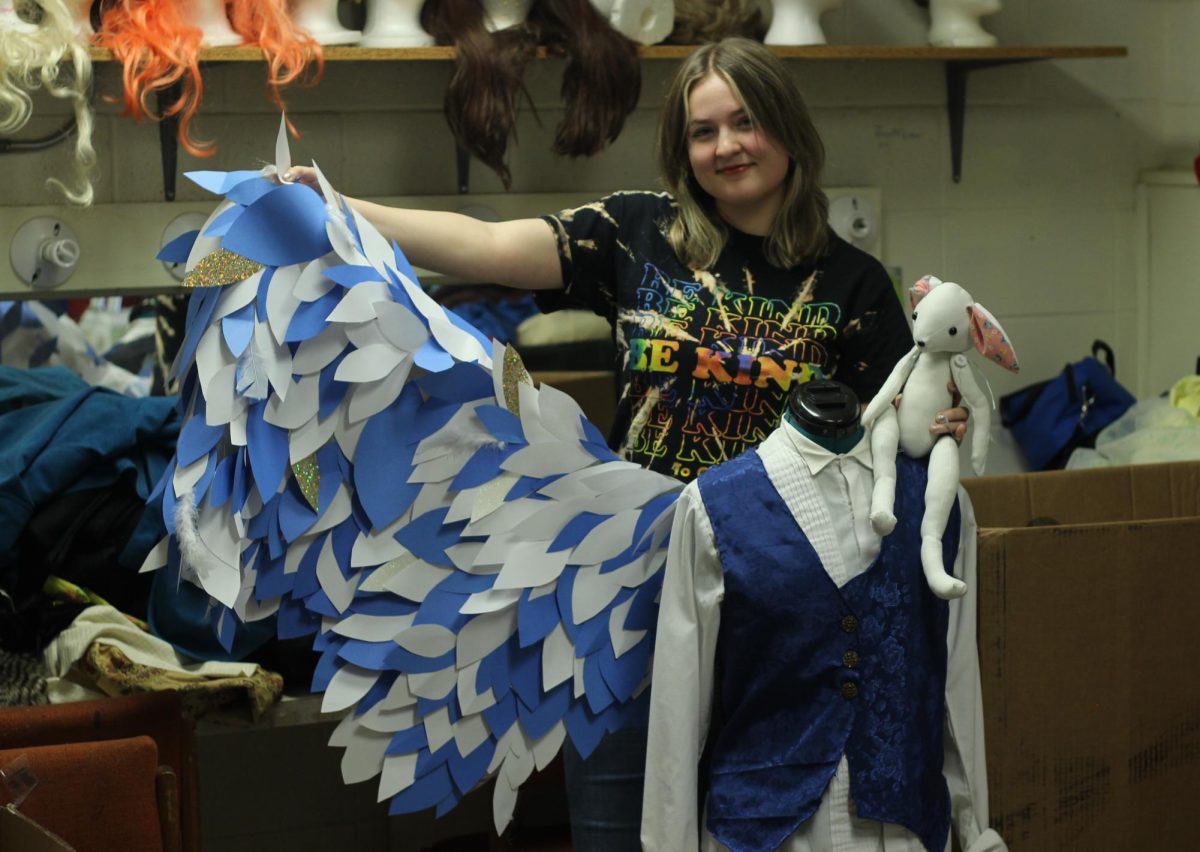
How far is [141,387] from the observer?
269 cm

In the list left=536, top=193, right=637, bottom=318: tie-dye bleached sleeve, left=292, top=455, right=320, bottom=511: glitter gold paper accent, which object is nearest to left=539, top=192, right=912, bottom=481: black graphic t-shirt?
left=536, top=193, right=637, bottom=318: tie-dye bleached sleeve

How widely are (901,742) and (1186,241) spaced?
1.94 metres

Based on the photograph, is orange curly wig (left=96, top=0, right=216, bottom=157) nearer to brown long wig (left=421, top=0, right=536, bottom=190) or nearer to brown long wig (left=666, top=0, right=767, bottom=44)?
A: brown long wig (left=421, top=0, right=536, bottom=190)

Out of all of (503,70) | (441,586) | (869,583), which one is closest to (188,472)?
(441,586)

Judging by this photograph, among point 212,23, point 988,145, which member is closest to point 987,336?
point 212,23

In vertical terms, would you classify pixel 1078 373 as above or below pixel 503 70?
below

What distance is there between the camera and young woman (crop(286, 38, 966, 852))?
5.66 feet

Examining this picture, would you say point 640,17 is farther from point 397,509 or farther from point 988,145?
point 397,509

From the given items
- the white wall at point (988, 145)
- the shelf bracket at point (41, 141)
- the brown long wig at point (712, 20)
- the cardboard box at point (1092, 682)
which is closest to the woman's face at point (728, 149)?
the cardboard box at point (1092, 682)

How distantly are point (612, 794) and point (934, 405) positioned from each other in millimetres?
570

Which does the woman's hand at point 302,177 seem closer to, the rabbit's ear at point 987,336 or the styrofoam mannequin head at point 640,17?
the rabbit's ear at point 987,336

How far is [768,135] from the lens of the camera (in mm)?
1749

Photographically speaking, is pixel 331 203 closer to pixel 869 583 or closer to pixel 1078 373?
pixel 869 583

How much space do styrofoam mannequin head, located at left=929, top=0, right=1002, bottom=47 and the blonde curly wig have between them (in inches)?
61.7
